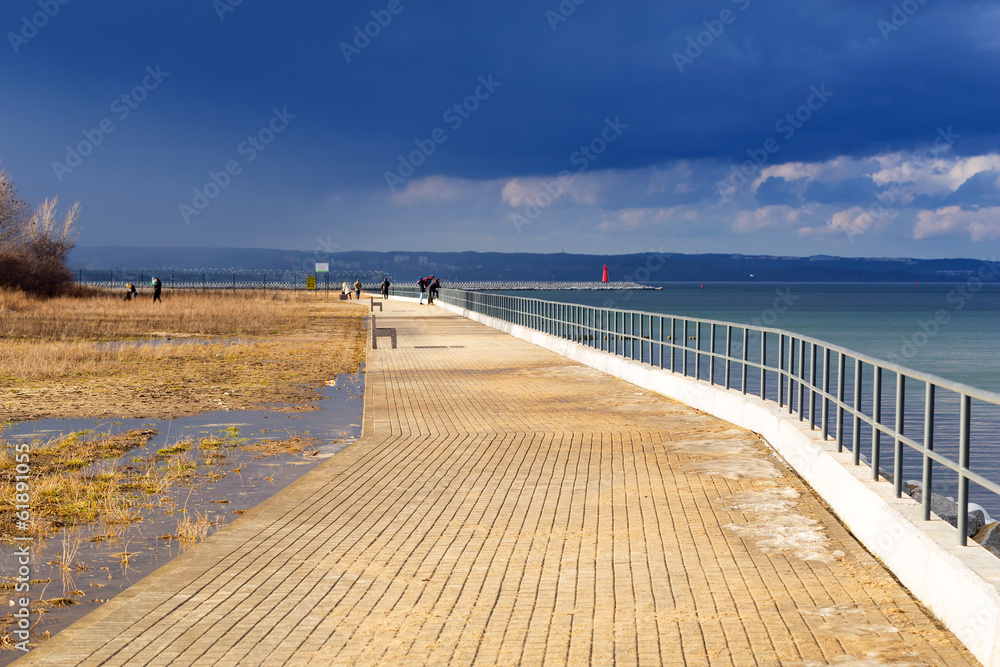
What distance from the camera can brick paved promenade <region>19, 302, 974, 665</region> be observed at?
16.7 feet

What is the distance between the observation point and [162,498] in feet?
30.4

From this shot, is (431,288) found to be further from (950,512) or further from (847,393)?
(950,512)

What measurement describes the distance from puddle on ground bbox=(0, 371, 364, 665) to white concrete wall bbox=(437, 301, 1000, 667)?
15.6ft

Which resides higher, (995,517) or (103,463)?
(103,463)

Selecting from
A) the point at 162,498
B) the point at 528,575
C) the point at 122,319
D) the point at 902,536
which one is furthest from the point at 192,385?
the point at 122,319

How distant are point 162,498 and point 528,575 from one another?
14.1 ft

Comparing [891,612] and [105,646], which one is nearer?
[105,646]

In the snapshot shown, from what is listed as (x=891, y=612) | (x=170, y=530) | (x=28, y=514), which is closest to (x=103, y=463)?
(x=28, y=514)

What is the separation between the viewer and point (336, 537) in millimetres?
7414

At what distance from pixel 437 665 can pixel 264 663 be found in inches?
32.3

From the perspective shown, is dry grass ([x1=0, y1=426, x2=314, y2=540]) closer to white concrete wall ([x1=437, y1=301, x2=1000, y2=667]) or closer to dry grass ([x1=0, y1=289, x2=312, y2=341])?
white concrete wall ([x1=437, y1=301, x2=1000, y2=667])

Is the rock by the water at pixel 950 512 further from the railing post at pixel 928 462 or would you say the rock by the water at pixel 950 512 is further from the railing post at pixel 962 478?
the railing post at pixel 962 478

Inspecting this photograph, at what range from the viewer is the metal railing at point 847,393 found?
21.4ft

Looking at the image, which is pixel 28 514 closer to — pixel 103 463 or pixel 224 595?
pixel 103 463
